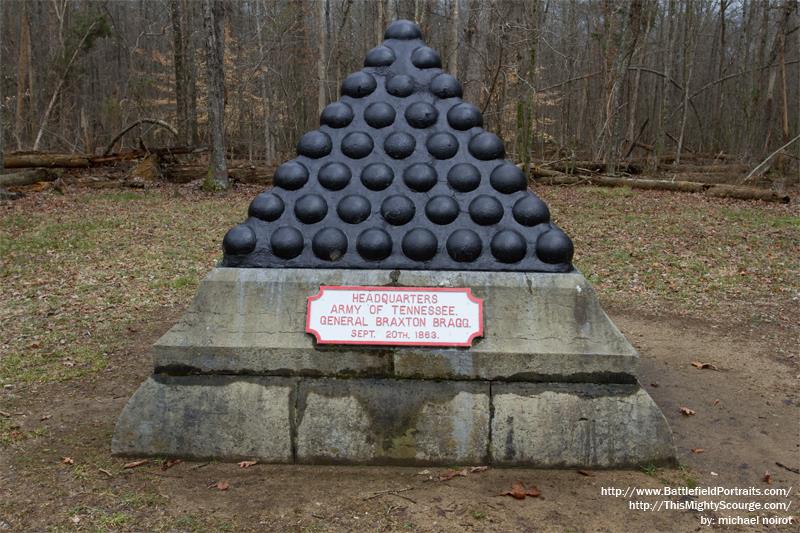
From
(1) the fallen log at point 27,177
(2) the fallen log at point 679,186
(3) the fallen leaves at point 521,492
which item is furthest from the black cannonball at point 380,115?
(2) the fallen log at point 679,186

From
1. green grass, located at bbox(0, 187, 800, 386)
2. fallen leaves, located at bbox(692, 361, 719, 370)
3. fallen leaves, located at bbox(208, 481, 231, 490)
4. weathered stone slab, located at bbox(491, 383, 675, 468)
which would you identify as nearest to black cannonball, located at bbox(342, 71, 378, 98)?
weathered stone slab, located at bbox(491, 383, 675, 468)

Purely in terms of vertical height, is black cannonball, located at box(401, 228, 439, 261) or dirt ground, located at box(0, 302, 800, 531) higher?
black cannonball, located at box(401, 228, 439, 261)

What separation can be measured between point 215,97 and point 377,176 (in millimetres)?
13278

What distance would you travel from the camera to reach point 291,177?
4.10m

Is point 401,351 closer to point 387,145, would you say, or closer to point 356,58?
point 387,145

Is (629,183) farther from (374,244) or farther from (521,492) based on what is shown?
(521,492)

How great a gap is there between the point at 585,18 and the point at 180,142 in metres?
16.8

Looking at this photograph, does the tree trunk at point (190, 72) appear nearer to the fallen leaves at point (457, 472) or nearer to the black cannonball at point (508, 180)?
the black cannonball at point (508, 180)

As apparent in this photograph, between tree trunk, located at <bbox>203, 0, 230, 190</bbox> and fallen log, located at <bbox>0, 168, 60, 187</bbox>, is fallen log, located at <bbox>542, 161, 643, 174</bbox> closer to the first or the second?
tree trunk, located at <bbox>203, 0, 230, 190</bbox>

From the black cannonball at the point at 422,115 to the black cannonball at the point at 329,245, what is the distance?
33.8 inches

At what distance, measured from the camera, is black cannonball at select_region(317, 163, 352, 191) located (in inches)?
161

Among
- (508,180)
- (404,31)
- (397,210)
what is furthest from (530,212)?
(404,31)

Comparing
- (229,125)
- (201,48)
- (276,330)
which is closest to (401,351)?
(276,330)

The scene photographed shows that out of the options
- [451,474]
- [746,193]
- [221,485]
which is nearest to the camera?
[221,485]
